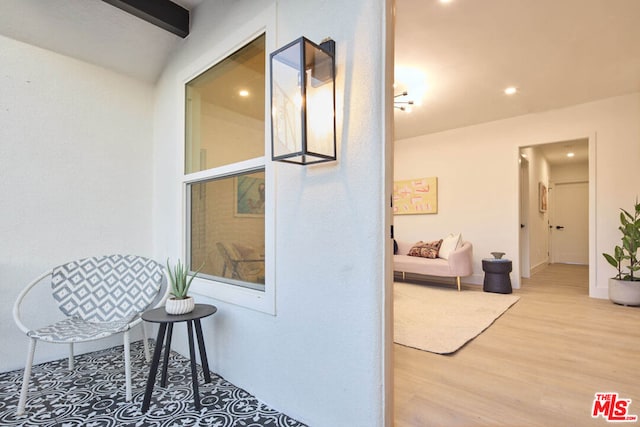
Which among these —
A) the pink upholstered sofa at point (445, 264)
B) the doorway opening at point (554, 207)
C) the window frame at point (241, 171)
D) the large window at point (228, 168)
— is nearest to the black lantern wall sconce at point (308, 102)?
the window frame at point (241, 171)

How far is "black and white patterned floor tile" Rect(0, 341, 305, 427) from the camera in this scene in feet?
5.22

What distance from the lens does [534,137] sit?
4.72m

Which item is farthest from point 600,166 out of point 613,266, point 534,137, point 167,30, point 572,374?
point 167,30

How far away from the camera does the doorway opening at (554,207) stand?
5914 millimetres

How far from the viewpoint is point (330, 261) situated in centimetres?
146

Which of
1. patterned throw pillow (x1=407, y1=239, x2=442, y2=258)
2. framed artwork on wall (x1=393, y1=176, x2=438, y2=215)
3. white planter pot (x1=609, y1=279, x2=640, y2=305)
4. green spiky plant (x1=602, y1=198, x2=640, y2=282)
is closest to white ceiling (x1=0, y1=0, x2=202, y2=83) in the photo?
framed artwork on wall (x1=393, y1=176, x2=438, y2=215)

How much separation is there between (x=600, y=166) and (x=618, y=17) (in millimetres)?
2399

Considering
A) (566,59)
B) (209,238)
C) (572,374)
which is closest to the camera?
(572,374)

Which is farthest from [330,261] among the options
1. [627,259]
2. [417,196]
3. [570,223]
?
[570,223]

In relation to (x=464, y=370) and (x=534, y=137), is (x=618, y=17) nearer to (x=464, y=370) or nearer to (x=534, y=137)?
(x=534, y=137)

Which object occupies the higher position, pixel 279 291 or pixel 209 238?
pixel 209 238

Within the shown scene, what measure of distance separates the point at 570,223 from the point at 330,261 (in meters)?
8.82

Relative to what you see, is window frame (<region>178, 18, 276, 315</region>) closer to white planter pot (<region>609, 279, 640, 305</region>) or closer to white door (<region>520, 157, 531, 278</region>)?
white planter pot (<region>609, 279, 640, 305</region>)

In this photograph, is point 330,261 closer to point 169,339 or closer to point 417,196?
point 169,339
